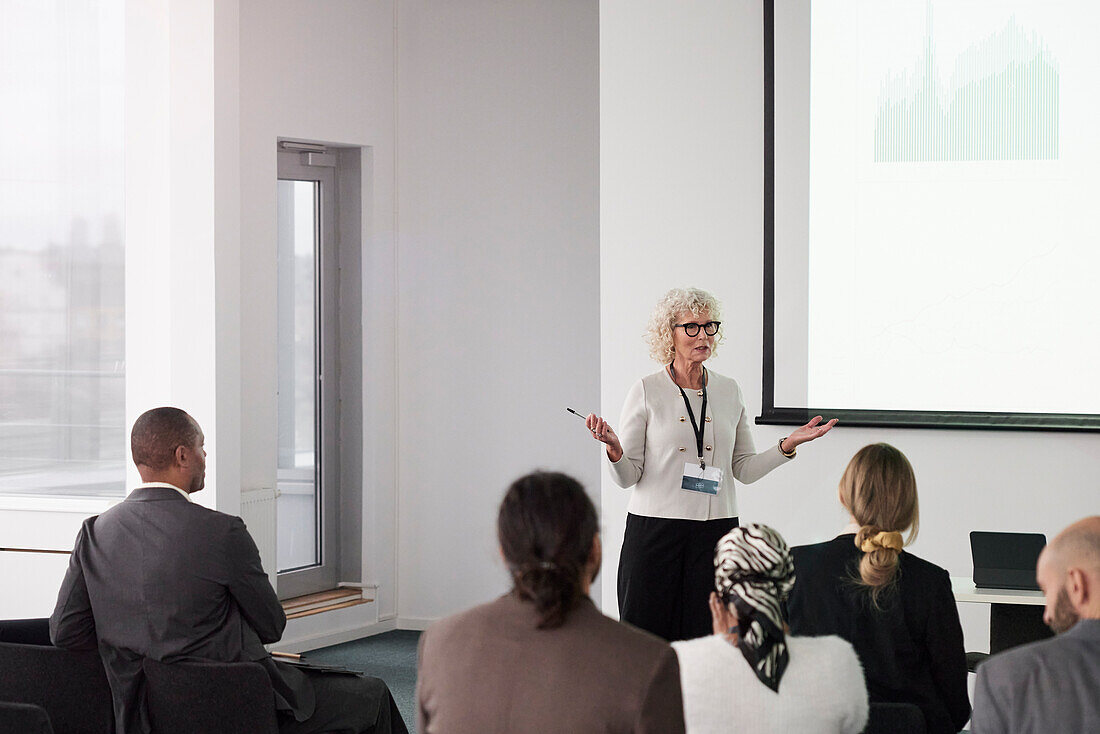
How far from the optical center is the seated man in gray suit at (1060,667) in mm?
1899

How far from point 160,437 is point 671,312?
174 cm

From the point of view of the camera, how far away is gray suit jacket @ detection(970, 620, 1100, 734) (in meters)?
1.90

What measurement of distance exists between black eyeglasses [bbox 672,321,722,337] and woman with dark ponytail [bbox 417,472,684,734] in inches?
88.1

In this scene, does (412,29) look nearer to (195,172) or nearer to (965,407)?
(195,172)

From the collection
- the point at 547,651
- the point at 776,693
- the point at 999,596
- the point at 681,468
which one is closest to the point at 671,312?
the point at 681,468

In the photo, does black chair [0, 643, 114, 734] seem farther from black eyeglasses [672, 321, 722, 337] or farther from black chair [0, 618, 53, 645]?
black eyeglasses [672, 321, 722, 337]

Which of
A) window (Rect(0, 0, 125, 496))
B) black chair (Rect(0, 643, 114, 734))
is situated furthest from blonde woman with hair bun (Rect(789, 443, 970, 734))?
window (Rect(0, 0, 125, 496))

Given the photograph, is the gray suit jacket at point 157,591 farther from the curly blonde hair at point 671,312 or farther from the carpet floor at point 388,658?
the carpet floor at point 388,658

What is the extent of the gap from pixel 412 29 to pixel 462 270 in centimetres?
138

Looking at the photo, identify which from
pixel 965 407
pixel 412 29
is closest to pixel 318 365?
pixel 412 29

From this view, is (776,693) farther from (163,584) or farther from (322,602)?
(322,602)

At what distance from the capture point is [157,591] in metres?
3.16

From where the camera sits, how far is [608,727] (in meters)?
1.69

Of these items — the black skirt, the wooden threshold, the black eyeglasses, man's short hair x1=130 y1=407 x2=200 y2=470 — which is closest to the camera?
man's short hair x1=130 y1=407 x2=200 y2=470
